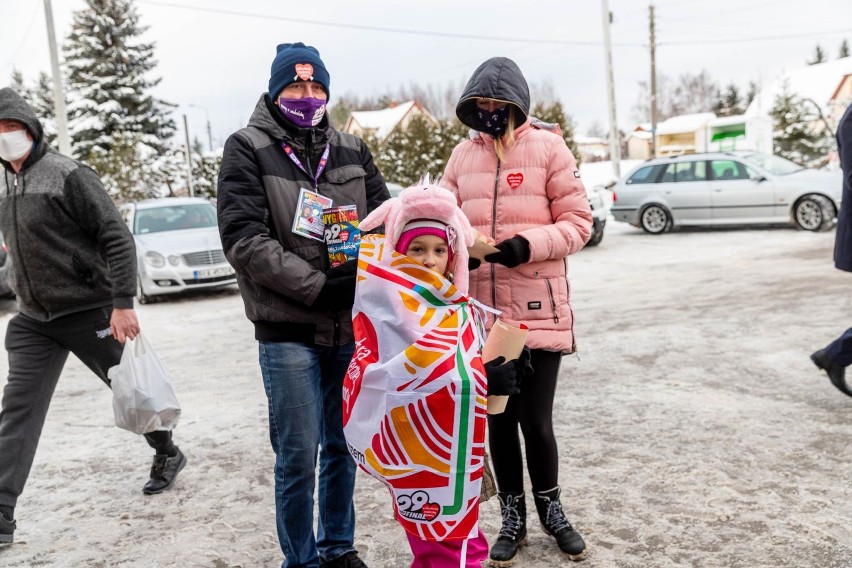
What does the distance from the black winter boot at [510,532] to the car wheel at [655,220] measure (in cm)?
1391

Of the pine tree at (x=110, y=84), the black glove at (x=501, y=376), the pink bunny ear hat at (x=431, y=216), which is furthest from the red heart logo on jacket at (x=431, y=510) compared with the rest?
the pine tree at (x=110, y=84)

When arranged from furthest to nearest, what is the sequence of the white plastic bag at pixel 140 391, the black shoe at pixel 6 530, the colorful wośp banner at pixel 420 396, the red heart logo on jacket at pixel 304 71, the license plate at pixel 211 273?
the license plate at pixel 211 273 < the white plastic bag at pixel 140 391 < the black shoe at pixel 6 530 < the red heart logo on jacket at pixel 304 71 < the colorful wośp banner at pixel 420 396

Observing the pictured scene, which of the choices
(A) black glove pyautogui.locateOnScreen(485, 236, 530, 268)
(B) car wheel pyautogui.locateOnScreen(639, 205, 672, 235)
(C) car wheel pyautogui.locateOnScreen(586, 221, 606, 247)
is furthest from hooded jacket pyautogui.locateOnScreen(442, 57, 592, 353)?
(B) car wheel pyautogui.locateOnScreen(639, 205, 672, 235)

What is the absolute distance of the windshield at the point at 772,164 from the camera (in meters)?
15.2

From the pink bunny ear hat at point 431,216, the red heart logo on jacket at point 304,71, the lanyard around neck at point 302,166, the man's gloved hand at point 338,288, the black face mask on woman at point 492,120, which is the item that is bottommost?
the man's gloved hand at point 338,288

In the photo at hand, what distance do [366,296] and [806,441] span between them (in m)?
3.05

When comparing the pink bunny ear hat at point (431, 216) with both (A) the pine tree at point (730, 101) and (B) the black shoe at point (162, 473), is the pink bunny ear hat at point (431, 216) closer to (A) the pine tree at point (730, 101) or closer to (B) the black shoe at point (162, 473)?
(B) the black shoe at point (162, 473)

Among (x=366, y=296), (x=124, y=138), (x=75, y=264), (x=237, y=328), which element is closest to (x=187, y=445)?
(x=75, y=264)

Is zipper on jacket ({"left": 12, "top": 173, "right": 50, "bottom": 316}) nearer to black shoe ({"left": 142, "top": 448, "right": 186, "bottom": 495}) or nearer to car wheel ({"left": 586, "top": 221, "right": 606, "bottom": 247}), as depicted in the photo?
black shoe ({"left": 142, "top": 448, "right": 186, "bottom": 495})

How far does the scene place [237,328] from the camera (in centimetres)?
916

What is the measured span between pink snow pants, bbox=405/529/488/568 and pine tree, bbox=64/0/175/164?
127 ft

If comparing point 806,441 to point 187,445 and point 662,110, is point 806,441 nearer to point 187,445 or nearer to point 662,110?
point 187,445

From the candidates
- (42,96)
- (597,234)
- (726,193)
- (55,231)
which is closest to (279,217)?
(55,231)

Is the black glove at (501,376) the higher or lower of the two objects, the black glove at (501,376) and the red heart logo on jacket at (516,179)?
the lower
